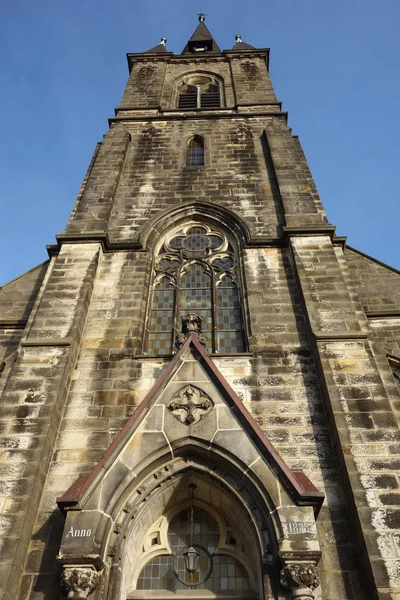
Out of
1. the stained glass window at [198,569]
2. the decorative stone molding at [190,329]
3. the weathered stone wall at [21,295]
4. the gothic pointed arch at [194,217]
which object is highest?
the gothic pointed arch at [194,217]

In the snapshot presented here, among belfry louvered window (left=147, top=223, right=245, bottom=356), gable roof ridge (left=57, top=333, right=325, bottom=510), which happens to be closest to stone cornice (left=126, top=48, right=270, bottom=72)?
belfry louvered window (left=147, top=223, right=245, bottom=356)

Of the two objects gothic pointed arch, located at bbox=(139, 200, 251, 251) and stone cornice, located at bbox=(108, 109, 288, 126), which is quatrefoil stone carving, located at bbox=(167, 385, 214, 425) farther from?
stone cornice, located at bbox=(108, 109, 288, 126)

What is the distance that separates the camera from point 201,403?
779 centimetres

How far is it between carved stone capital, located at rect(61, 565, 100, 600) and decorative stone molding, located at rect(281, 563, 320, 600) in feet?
7.04

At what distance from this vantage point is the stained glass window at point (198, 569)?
6.94 m

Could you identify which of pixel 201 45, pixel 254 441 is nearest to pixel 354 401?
pixel 254 441

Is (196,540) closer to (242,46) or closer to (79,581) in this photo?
(79,581)

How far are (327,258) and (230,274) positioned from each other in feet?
6.93

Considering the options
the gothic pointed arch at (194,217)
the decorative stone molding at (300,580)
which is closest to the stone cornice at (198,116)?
the gothic pointed arch at (194,217)

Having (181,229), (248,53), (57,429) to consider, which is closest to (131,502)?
(57,429)

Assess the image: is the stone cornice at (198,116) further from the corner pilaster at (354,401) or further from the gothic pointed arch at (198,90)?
the corner pilaster at (354,401)

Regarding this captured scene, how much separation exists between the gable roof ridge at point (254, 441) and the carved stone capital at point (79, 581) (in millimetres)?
759

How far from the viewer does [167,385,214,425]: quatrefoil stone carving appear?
7.61m

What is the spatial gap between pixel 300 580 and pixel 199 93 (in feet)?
61.4
